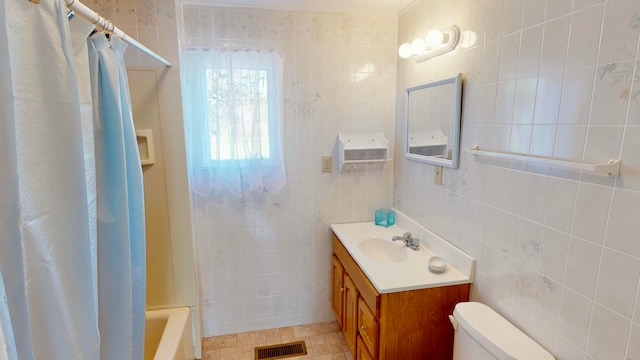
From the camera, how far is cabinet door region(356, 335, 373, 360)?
168 centimetres

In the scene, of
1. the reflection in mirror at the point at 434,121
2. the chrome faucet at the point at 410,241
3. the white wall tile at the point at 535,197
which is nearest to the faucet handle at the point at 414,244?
the chrome faucet at the point at 410,241

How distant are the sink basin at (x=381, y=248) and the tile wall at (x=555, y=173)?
0.43 m

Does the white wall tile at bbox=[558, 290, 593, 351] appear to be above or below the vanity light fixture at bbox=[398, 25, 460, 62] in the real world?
below

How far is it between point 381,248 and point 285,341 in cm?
98

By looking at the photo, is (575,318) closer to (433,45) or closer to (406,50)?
(433,45)

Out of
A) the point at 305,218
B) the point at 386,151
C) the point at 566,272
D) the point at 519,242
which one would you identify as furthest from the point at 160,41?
the point at 566,272

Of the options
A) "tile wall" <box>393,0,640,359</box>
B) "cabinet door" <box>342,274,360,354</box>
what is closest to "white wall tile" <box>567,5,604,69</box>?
"tile wall" <box>393,0,640,359</box>

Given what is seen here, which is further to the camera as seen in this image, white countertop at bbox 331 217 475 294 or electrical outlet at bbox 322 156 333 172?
electrical outlet at bbox 322 156 333 172

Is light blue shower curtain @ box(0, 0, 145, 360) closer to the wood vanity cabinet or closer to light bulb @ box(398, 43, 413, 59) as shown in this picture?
the wood vanity cabinet

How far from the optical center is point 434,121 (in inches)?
71.1

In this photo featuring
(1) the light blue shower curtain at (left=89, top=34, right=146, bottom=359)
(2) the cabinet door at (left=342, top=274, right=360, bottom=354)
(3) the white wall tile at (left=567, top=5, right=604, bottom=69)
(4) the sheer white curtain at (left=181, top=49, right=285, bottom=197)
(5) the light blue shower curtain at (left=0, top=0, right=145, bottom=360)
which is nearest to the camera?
(5) the light blue shower curtain at (left=0, top=0, right=145, bottom=360)

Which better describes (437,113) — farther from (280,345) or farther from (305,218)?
(280,345)

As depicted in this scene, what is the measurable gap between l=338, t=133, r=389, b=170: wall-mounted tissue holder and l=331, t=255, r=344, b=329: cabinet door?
0.70 metres

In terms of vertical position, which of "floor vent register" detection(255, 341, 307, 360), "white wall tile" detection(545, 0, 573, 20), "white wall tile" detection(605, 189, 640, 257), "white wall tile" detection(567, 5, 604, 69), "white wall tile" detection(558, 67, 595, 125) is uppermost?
"white wall tile" detection(545, 0, 573, 20)
